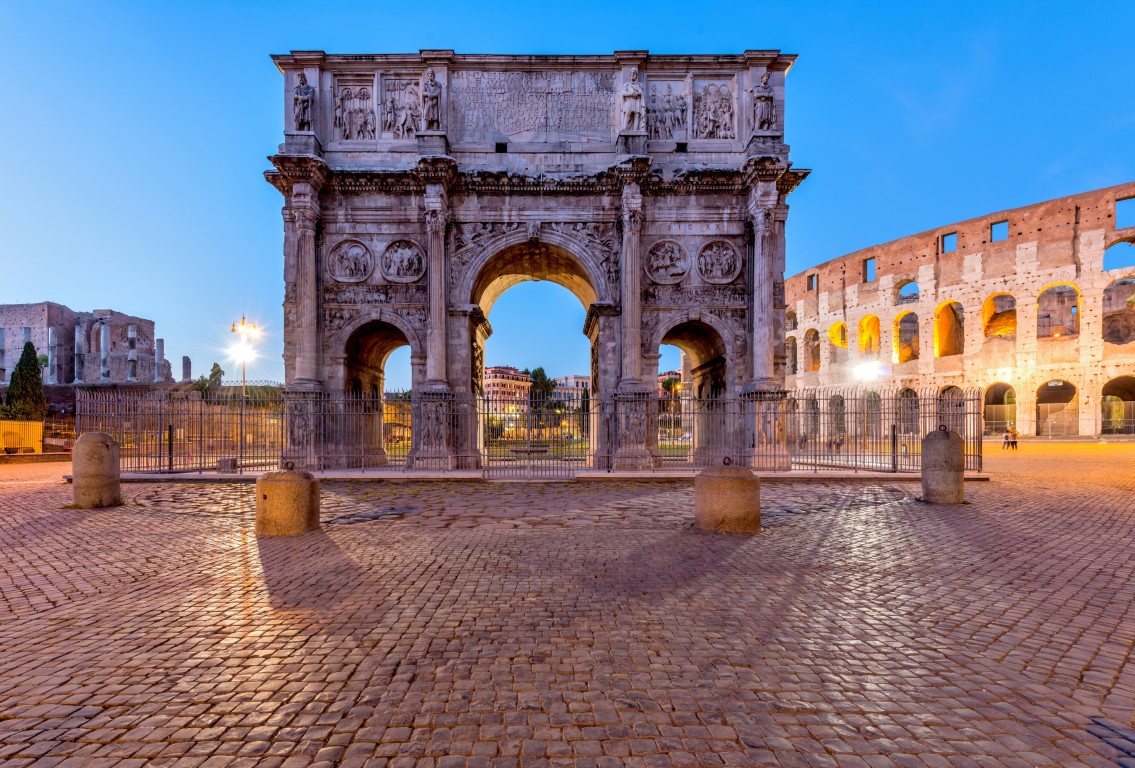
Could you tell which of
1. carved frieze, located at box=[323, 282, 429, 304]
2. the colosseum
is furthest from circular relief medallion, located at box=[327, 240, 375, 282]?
the colosseum

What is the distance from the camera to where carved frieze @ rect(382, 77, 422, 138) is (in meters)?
17.2

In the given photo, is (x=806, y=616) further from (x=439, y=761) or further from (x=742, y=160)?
(x=742, y=160)

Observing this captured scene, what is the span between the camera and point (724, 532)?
7.12 metres

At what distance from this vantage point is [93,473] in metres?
9.12

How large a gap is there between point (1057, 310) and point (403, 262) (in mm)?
43814

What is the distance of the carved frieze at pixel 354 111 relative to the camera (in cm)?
1719

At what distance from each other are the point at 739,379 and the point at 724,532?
10599 mm

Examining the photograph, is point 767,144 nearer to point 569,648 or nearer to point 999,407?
point 569,648

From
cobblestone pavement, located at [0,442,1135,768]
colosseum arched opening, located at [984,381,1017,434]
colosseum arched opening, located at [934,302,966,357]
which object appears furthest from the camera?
colosseum arched opening, located at [934,302,966,357]

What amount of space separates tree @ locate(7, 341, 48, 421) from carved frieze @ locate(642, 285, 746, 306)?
142ft

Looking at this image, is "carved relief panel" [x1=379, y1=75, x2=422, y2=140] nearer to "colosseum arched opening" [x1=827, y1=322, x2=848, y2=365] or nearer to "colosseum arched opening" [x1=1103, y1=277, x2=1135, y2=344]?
"colosseum arched opening" [x1=827, y1=322, x2=848, y2=365]

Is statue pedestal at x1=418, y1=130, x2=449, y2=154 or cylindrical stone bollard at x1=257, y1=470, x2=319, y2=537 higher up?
statue pedestal at x1=418, y1=130, x2=449, y2=154

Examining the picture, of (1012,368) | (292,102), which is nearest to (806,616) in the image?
(292,102)

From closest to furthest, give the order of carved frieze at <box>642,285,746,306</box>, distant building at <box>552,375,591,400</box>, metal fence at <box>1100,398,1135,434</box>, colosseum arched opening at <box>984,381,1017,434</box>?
distant building at <box>552,375,591,400</box>
carved frieze at <box>642,285,746,306</box>
metal fence at <box>1100,398,1135,434</box>
colosseum arched opening at <box>984,381,1017,434</box>
